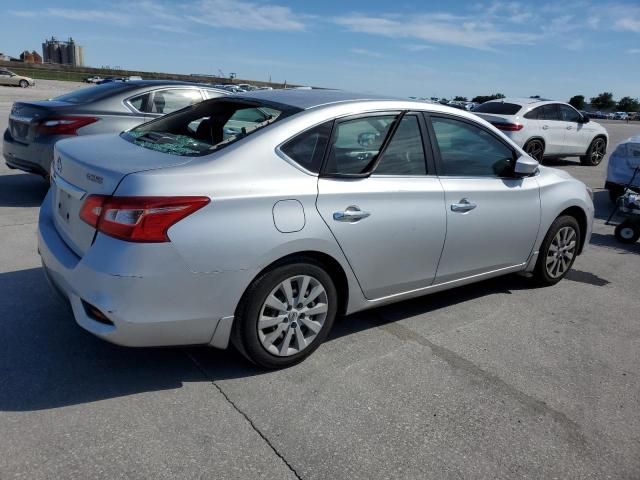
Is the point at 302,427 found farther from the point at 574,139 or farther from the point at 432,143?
the point at 574,139

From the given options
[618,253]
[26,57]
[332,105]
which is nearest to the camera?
[332,105]

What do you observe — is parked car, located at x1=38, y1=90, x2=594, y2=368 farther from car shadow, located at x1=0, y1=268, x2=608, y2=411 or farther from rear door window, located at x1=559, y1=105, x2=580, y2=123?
rear door window, located at x1=559, y1=105, x2=580, y2=123

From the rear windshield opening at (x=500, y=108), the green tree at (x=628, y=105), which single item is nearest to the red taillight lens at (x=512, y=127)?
the rear windshield opening at (x=500, y=108)

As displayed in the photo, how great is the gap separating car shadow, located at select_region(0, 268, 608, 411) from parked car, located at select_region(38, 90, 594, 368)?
36cm

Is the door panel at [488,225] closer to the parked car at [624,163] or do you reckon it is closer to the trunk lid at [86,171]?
the trunk lid at [86,171]

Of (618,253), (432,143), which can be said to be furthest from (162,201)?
(618,253)

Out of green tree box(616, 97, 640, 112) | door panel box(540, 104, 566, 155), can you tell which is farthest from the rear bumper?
green tree box(616, 97, 640, 112)

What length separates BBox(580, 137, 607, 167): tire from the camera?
14.3m

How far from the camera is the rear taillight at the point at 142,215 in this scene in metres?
2.75

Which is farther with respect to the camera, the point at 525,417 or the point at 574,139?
the point at 574,139

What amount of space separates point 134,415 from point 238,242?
1.01 metres

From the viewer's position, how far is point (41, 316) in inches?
152

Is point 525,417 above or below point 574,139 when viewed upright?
below

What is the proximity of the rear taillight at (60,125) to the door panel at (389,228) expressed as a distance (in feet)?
15.0
